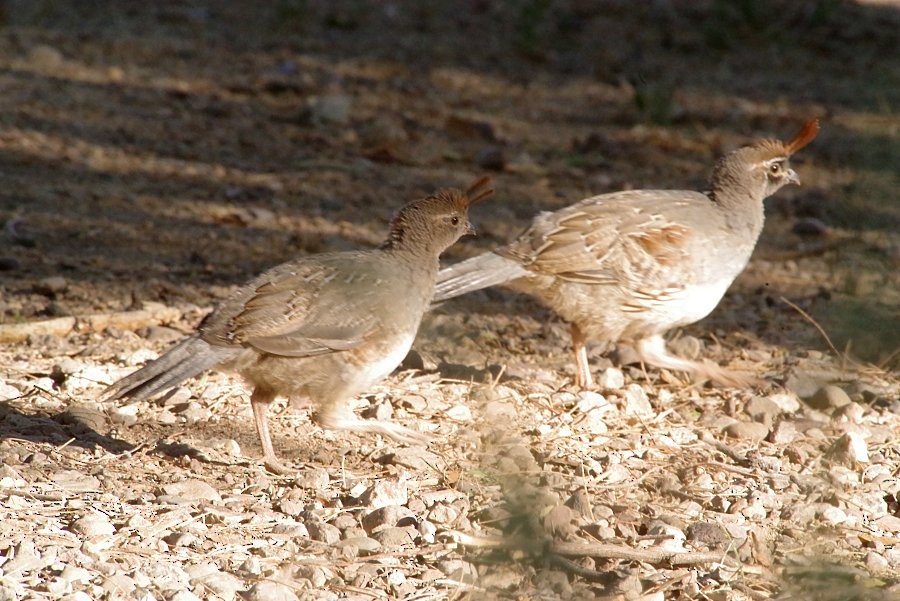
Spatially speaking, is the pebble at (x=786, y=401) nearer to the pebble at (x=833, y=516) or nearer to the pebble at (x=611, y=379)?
the pebble at (x=611, y=379)

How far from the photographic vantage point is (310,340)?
481 cm

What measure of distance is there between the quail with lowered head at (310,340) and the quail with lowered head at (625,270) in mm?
937

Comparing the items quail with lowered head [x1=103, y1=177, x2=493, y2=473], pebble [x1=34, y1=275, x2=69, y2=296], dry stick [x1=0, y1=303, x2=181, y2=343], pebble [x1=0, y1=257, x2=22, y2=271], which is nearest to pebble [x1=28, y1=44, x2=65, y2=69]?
pebble [x1=0, y1=257, x2=22, y2=271]

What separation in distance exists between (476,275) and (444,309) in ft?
2.36

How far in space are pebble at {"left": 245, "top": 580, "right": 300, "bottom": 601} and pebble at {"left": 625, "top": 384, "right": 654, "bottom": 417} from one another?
223cm

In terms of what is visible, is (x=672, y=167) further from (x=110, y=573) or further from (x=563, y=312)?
(x=110, y=573)

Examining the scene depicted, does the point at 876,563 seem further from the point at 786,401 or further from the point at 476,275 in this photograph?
the point at 476,275

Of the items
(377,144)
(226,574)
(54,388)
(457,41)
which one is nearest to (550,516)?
(226,574)

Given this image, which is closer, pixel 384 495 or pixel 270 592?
pixel 270 592

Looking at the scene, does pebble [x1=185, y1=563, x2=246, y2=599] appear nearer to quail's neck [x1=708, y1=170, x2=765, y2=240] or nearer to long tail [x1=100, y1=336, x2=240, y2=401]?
long tail [x1=100, y1=336, x2=240, y2=401]

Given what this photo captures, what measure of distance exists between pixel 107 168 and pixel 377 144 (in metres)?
1.99

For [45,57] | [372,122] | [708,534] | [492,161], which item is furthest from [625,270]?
[45,57]

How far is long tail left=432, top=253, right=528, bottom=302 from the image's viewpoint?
5.92 metres

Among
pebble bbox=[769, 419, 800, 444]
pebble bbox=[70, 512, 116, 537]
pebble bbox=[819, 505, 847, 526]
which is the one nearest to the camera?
pebble bbox=[70, 512, 116, 537]
